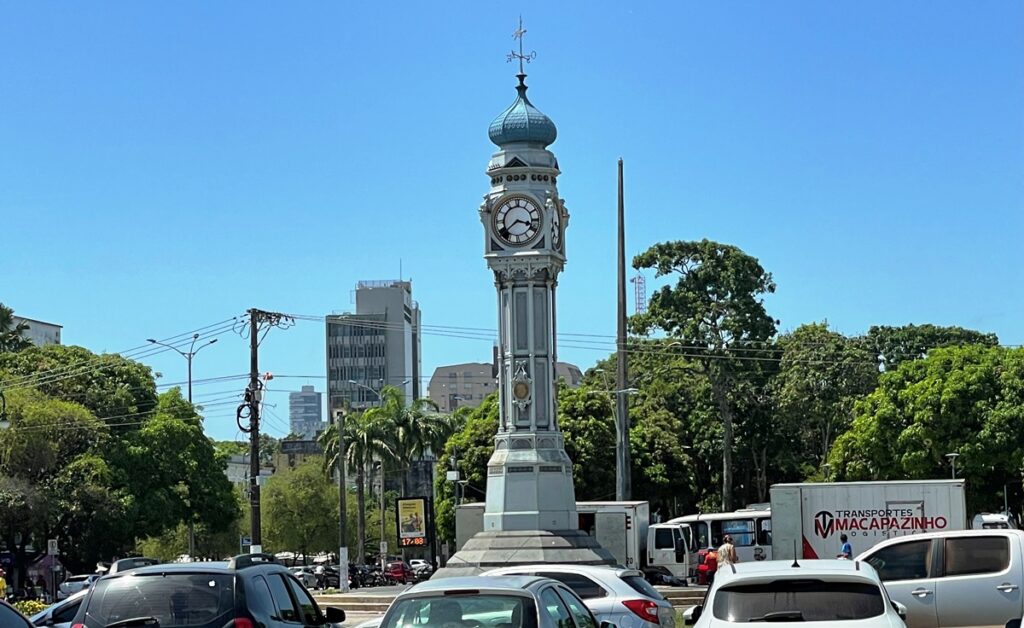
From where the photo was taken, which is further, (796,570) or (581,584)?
(581,584)

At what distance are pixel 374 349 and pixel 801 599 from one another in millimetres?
166685

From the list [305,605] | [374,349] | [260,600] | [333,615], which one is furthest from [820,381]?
[374,349]

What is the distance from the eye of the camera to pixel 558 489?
149 feet

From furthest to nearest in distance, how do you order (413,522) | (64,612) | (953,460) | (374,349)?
(374,349)
(953,460)
(413,522)
(64,612)

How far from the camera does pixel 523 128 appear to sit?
47.8 meters

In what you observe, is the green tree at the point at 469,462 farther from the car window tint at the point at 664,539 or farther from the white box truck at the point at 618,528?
the white box truck at the point at 618,528

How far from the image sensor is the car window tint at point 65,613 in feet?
68.9

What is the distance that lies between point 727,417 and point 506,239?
93.0 ft

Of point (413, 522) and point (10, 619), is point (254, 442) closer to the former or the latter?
point (413, 522)

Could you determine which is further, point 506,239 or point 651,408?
point 651,408

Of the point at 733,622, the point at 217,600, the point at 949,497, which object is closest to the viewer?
the point at 733,622

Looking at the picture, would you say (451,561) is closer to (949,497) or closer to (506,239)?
(506,239)

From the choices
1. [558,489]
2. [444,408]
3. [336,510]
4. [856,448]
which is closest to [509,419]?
[558,489]

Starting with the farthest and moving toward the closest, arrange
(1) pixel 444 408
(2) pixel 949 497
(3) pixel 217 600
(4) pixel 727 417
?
(1) pixel 444 408, (4) pixel 727 417, (2) pixel 949 497, (3) pixel 217 600
